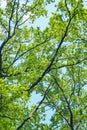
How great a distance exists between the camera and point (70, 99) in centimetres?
3253

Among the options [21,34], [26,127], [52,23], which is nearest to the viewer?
[52,23]

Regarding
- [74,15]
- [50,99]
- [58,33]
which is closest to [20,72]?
[58,33]

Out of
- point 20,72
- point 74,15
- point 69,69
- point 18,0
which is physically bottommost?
point 20,72

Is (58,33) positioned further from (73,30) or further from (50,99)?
(50,99)

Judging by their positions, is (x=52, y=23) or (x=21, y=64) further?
(x=21, y=64)

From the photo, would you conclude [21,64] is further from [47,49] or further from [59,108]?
[59,108]

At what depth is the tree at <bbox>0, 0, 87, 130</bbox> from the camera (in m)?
20.8

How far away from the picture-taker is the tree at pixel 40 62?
2077cm

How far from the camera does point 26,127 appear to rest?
31406 millimetres

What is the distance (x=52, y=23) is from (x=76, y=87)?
11310mm

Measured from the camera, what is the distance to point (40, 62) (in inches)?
1007

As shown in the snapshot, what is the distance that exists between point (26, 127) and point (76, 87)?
6.24m

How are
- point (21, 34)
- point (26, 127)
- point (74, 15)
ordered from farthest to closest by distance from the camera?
point (26, 127) → point (21, 34) → point (74, 15)

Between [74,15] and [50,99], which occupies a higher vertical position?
[50,99]
